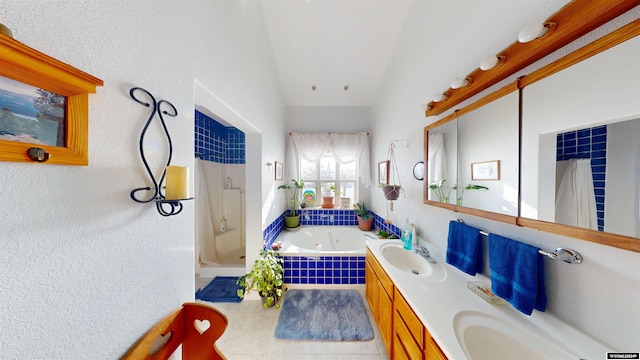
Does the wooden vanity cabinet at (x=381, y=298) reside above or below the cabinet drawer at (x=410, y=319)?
below

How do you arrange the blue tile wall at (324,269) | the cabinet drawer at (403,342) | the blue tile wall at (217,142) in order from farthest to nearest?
the blue tile wall at (217,142), the blue tile wall at (324,269), the cabinet drawer at (403,342)

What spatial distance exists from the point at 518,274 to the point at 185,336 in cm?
153

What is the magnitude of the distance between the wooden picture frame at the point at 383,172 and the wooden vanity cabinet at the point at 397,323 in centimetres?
108

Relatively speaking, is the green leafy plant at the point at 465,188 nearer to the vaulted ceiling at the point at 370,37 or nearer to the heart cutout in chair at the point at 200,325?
the vaulted ceiling at the point at 370,37

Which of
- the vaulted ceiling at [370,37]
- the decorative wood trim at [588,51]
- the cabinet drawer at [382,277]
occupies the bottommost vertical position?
the cabinet drawer at [382,277]

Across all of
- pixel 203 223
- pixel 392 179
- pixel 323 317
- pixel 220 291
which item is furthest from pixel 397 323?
pixel 203 223

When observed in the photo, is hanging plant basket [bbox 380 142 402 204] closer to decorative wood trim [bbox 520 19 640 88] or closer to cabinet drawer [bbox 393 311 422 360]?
cabinet drawer [bbox 393 311 422 360]

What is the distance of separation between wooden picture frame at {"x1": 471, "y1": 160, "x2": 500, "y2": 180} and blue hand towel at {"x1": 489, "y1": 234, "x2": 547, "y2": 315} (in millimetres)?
318

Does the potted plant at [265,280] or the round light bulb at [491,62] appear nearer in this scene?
the round light bulb at [491,62]

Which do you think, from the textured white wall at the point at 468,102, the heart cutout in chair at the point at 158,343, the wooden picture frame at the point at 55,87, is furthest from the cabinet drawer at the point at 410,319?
the wooden picture frame at the point at 55,87

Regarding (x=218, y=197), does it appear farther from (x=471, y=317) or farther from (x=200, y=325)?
(x=471, y=317)

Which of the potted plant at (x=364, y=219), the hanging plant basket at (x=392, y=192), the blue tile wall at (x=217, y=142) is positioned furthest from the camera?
the potted plant at (x=364, y=219)

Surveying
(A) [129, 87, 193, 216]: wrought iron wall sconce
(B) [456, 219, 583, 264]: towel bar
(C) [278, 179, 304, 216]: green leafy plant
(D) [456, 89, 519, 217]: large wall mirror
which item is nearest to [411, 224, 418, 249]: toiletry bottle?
(D) [456, 89, 519, 217]: large wall mirror

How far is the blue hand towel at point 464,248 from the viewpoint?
1.10 meters
